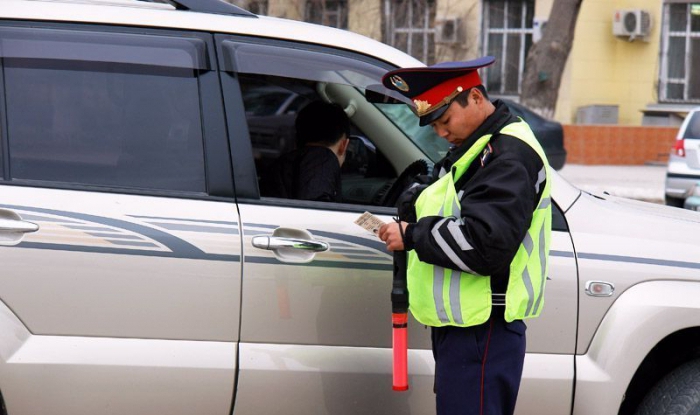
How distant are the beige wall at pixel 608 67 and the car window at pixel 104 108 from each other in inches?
725

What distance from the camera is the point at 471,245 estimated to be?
2.90 m

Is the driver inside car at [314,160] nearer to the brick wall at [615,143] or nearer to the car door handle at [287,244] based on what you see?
the car door handle at [287,244]

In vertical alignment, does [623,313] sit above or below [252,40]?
below

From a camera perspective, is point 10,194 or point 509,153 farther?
point 10,194

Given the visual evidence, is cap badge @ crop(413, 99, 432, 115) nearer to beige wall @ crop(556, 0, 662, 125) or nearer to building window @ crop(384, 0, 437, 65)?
building window @ crop(384, 0, 437, 65)

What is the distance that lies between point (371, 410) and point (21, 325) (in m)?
1.16

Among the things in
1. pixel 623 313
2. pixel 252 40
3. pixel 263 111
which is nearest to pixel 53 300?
pixel 252 40

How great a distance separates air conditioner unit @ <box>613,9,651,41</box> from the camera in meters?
20.4

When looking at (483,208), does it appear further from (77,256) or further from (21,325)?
(21,325)

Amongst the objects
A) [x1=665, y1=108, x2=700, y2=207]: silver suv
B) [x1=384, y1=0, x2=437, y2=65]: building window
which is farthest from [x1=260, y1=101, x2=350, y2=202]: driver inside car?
[x1=384, y1=0, x2=437, y2=65]: building window

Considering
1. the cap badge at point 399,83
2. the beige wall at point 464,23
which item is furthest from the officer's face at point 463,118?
the beige wall at point 464,23

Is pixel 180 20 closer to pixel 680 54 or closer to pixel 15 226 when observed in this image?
pixel 15 226

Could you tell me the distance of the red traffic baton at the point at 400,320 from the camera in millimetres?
3129

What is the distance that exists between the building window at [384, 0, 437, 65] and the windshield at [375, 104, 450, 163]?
15428mm
